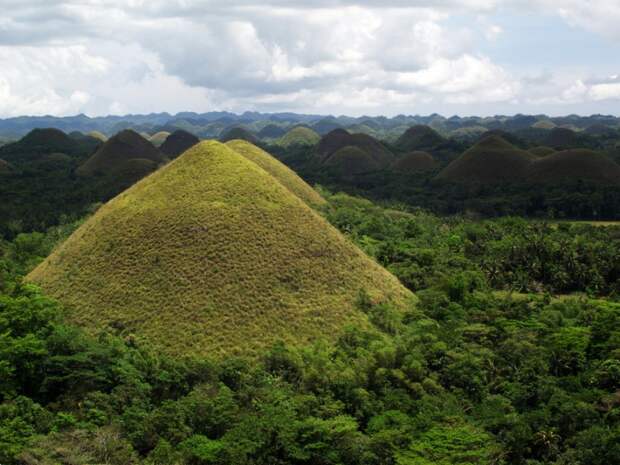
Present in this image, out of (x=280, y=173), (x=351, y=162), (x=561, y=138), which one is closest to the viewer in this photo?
(x=280, y=173)

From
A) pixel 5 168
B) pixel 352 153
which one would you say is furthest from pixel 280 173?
pixel 352 153

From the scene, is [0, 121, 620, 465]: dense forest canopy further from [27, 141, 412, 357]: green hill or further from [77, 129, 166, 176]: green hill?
[77, 129, 166, 176]: green hill

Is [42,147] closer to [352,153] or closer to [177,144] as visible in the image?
[177,144]

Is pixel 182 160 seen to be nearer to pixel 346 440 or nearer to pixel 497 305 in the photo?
pixel 497 305

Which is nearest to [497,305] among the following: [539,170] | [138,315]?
[138,315]

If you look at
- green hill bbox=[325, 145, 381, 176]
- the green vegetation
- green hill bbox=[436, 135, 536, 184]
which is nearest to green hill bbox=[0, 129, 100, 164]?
green hill bbox=[325, 145, 381, 176]

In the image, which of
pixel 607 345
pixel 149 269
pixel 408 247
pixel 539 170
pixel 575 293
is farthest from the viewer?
pixel 539 170

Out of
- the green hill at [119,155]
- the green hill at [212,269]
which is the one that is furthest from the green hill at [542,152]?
the green hill at [212,269]
